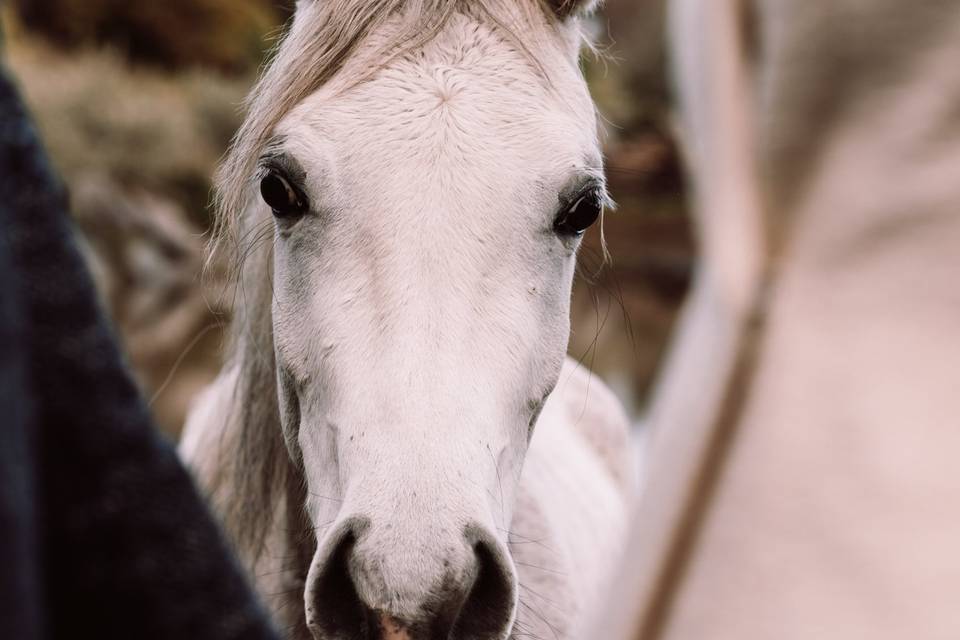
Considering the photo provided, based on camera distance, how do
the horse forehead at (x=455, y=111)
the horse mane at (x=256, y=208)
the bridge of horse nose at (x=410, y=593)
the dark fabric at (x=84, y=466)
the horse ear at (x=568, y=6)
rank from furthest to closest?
the horse ear at (x=568, y=6)
the horse mane at (x=256, y=208)
the horse forehead at (x=455, y=111)
the bridge of horse nose at (x=410, y=593)
the dark fabric at (x=84, y=466)

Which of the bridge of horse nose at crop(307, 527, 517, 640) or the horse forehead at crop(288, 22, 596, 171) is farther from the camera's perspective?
the horse forehead at crop(288, 22, 596, 171)

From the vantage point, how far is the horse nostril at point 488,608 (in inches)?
46.4

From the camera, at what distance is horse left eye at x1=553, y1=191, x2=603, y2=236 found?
143 centimetres

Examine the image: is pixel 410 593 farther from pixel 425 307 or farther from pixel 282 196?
pixel 282 196

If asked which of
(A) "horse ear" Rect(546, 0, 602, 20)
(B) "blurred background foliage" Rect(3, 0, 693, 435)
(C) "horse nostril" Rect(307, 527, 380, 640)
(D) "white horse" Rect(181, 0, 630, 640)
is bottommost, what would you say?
(B) "blurred background foliage" Rect(3, 0, 693, 435)

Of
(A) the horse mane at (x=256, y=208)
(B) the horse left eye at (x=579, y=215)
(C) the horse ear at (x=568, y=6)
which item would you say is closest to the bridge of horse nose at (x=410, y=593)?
(A) the horse mane at (x=256, y=208)

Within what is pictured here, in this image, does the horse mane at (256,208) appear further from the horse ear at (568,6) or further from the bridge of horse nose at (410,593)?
the bridge of horse nose at (410,593)

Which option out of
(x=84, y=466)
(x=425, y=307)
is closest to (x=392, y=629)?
(x=425, y=307)

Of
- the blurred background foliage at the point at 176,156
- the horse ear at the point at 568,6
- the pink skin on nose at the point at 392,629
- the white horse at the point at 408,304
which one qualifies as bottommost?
the blurred background foliage at the point at 176,156

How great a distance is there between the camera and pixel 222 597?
0.48 metres

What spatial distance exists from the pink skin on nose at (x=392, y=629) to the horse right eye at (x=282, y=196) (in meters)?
0.68

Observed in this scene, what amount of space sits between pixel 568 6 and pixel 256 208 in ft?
2.43

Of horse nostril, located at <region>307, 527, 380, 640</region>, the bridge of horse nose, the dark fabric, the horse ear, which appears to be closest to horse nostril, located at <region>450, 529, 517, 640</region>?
the bridge of horse nose

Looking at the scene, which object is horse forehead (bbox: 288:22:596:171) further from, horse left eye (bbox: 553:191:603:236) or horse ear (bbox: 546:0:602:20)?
horse ear (bbox: 546:0:602:20)
